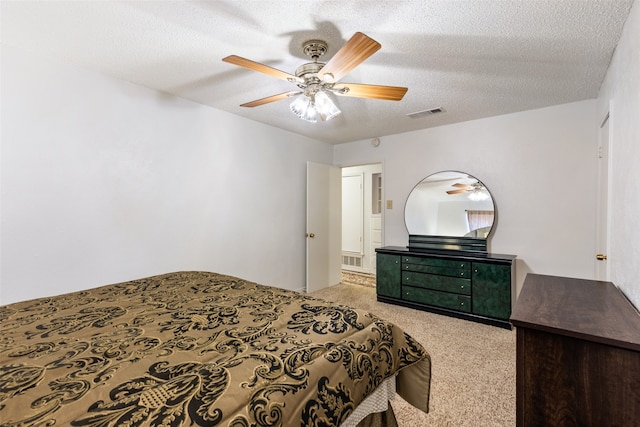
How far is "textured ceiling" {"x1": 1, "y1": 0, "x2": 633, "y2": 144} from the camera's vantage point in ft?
5.64

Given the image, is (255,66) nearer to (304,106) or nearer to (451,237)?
(304,106)

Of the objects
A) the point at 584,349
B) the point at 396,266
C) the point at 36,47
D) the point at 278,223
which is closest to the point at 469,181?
the point at 396,266

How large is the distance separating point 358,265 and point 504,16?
4.92 metres

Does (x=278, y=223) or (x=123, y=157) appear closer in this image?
(x=123, y=157)

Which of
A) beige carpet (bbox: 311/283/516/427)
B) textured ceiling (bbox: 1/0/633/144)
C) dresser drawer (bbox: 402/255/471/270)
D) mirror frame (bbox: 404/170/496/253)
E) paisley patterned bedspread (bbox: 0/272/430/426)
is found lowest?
beige carpet (bbox: 311/283/516/427)

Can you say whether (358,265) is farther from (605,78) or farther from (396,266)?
(605,78)

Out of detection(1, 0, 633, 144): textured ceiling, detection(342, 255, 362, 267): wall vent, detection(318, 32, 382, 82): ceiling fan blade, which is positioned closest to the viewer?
detection(318, 32, 382, 82): ceiling fan blade

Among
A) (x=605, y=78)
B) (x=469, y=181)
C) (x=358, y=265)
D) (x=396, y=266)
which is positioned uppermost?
(x=605, y=78)

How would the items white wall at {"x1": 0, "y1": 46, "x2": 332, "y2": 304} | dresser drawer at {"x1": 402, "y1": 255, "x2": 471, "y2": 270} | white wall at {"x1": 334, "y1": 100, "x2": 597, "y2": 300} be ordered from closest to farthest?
1. white wall at {"x1": 0, "y1": 46, "x2": 332, "y2": 304}
2. white wall at {"x1": 334, "y1": 100, "x2": 597, "y2": 300}
3. dresser drawer at {"x1": 402, "y1": 255, "x2": 471, "y2": 270}

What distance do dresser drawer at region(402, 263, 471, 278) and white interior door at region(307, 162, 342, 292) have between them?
138 cm

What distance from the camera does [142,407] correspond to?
694 mm

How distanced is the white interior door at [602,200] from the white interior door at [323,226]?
3.22m

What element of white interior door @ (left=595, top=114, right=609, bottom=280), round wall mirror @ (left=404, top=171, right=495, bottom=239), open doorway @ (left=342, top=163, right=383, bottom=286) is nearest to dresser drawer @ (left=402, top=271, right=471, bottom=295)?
round wall mirror @ (left=404, top=171, right=495, bottom=239)

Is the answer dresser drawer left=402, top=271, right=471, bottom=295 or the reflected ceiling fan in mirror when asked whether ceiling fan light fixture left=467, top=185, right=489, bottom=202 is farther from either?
dresser drawer left=402, top=271, right=471, bottom=295
